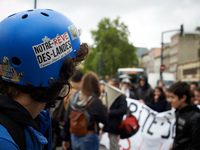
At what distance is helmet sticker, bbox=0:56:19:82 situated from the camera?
1263 millimetres

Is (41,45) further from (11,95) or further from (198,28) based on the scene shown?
(198,28)

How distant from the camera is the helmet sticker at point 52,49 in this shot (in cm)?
129

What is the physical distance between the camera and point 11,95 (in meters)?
1.22

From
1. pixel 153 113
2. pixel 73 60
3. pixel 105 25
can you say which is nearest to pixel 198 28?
pixel 105 25

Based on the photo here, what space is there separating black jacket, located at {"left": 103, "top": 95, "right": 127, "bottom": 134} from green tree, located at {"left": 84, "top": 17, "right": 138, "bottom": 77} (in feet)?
141

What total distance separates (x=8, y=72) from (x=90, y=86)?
2361mm

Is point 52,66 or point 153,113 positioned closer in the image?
point 52,66

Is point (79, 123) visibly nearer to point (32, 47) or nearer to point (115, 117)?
point (115, 117)

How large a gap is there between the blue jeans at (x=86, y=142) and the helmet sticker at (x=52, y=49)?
2.29 meters

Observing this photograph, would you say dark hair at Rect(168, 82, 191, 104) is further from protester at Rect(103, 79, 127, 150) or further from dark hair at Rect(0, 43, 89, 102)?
dark hair at Rect(0, 43, 89, 102)

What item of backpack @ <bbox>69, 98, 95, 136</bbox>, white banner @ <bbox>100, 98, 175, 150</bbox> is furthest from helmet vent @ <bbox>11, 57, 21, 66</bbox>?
white banner @ <bbox>100, 98, 175, 150</bbox>

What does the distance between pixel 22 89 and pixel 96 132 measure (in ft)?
8.00

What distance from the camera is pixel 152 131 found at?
5.42 metres

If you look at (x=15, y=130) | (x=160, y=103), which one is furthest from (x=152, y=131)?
(x=15, y=130)
